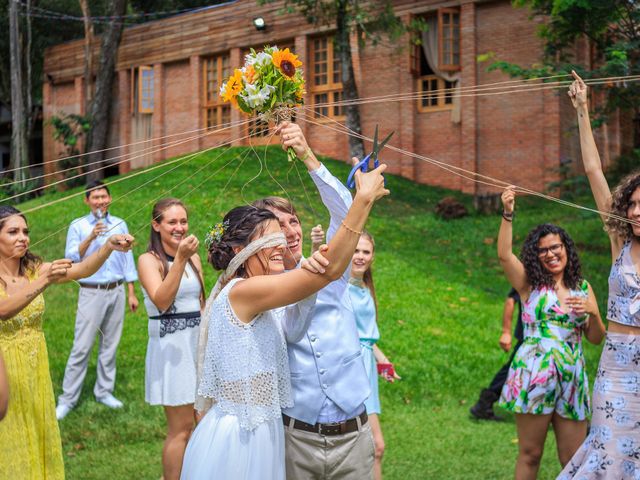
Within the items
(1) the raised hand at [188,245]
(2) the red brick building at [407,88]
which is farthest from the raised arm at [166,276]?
(2) the red brick building at [407,88]

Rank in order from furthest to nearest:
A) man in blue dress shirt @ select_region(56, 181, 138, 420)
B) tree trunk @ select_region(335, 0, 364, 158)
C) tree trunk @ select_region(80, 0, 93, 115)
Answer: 1. tree trunk @ select_region(80, 0, 93, 115)
2. tree trunk @ select_region(335, 0, 364, 158)
3. man in blue dress shirt @ select_region(56, 181, 138, 420)

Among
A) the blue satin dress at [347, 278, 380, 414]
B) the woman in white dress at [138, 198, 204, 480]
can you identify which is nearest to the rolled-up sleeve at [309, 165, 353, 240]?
the blue satin dress at [347, 278, 380, 414]

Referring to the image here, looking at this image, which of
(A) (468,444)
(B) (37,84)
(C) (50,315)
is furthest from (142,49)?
(A) (468,444)

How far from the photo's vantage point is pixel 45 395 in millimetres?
4148

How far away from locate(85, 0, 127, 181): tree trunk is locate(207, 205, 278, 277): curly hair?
793 inches

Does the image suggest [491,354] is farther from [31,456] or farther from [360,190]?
[360,190]

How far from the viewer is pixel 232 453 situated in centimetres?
289

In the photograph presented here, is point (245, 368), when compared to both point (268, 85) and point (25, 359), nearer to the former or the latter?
point (268, 85)

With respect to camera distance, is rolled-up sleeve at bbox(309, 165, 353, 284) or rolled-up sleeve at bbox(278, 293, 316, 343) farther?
rolled-up sleeve at bbox(309, 165, 353, 284)

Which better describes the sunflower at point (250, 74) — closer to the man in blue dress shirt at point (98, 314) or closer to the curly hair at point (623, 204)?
the curly hair at point (623, 204)

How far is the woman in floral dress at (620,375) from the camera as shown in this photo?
3594 millimetres

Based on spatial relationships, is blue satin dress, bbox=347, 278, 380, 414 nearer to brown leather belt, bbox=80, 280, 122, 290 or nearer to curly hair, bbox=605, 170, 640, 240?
curly hair, bbox=605, 170, 640, 240

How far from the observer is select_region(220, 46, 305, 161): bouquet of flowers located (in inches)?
131

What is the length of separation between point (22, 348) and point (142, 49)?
830 inches
